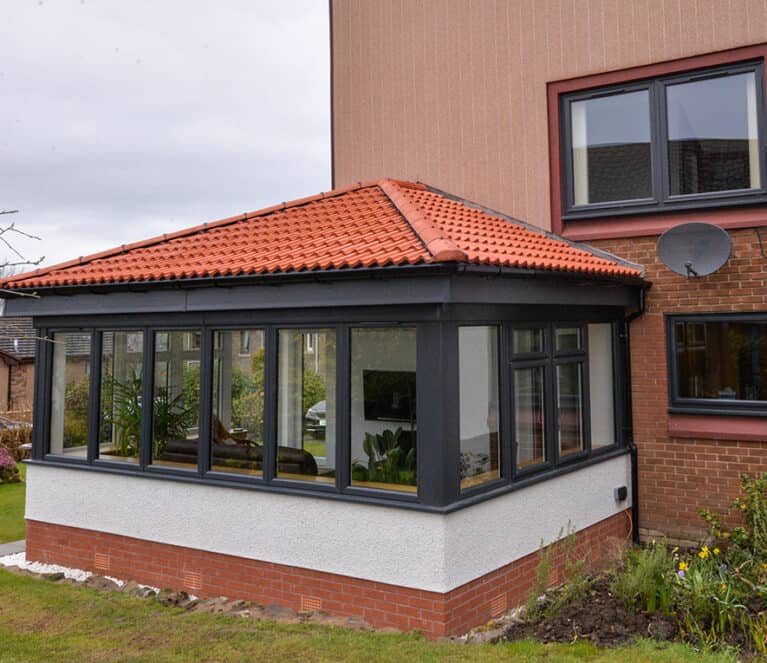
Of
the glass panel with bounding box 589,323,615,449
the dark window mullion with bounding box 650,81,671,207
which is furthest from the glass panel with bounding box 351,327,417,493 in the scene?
the dark window mullion with bounding box 650,81,671,207

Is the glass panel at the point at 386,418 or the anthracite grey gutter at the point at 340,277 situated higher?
the anthracite grey gutter at the point at 340,277

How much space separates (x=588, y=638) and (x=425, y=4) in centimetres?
943

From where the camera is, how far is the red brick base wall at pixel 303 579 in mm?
6293

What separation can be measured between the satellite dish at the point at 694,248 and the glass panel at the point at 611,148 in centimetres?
94

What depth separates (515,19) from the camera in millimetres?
10406

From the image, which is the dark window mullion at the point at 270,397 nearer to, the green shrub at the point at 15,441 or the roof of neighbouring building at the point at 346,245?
the roof of neighbouring building at the point at 346,245

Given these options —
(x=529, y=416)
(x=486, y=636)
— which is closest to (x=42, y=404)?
A: (x=529, y=416)

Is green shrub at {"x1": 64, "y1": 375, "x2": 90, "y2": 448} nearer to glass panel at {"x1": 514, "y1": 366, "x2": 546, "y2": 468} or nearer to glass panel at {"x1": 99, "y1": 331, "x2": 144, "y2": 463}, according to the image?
glass panel at {"x1": 99, "y1": 331, "x2": 144, "y2": 463}

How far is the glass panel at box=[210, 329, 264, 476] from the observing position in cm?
757

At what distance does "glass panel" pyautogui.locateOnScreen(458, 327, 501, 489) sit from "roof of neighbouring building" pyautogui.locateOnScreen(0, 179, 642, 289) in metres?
0.85

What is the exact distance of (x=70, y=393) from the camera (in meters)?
9.05

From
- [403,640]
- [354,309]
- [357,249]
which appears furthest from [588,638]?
[357,249]

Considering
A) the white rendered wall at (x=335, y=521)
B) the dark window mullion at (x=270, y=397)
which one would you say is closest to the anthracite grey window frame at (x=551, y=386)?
the white rendered wall at (x=335, y=521)

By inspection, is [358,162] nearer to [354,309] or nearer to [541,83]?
[541,83]
